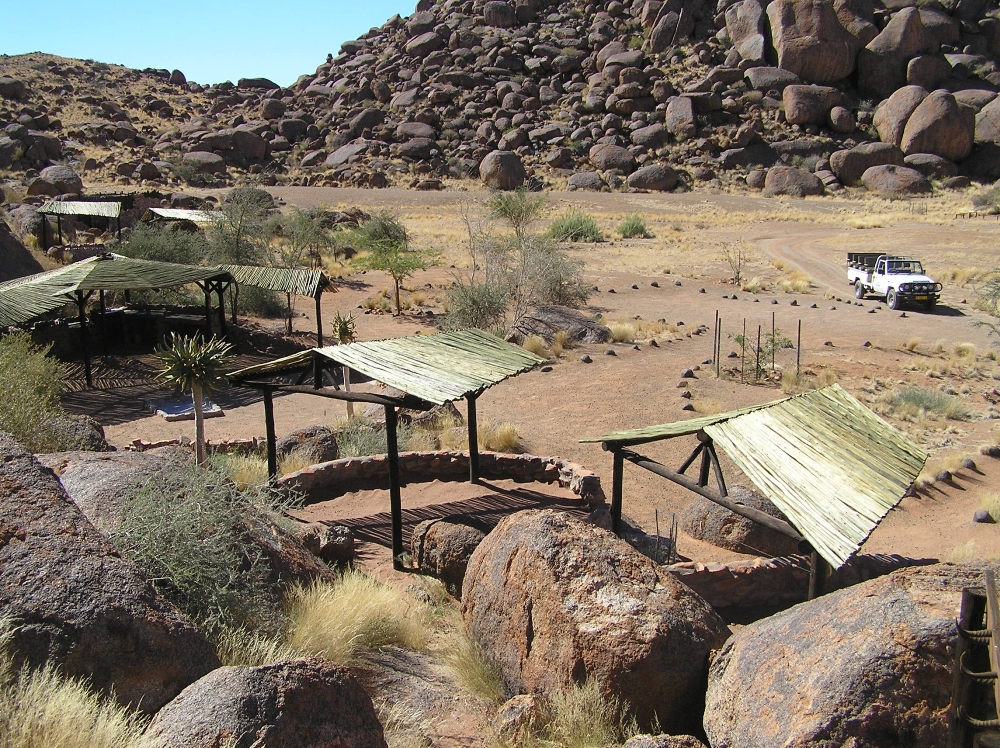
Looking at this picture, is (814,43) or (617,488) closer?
(617,488)

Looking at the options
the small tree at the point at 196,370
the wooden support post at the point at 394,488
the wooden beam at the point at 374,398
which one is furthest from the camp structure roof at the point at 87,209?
the wooden support post at the point at 394,488

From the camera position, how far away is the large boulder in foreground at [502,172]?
2340 inches

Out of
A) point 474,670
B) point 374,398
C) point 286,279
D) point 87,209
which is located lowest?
point 474,670

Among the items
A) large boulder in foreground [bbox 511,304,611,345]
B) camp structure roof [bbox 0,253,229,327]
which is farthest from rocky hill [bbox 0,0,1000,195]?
large boulder in foreground [bbox 511,304,611,345]

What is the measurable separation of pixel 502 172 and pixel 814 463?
54.9 m

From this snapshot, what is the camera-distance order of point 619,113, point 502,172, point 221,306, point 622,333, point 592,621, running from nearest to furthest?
point 592,621
point 221,306
point 622,333
point 502,172
point 619,113

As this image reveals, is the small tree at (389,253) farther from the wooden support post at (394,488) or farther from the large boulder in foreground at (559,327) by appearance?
the wooden support post at (394,488)

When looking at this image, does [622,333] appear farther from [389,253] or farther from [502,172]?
[502,172]

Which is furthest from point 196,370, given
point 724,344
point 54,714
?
point 724,344

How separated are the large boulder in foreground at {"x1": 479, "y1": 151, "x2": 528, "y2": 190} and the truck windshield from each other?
35534 mm

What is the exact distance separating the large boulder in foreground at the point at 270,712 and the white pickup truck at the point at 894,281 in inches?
997

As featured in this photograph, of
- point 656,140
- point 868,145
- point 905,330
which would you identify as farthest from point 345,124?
point 905,330

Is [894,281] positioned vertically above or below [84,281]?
below

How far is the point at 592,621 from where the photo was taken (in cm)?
523
